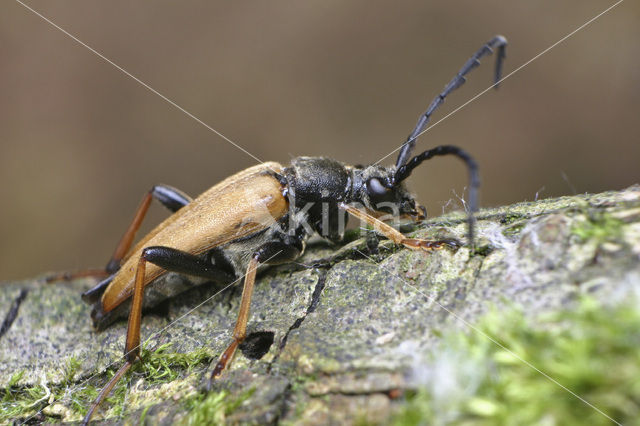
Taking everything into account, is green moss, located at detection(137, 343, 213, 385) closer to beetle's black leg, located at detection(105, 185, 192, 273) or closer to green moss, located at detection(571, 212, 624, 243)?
beetle's black leg, located at detection(105, 185, 192, 273)

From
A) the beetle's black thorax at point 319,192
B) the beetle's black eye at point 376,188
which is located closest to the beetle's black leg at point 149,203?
the beetle's black thorax at point 319,192

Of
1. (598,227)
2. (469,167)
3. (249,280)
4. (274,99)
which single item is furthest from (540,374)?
(274,99)

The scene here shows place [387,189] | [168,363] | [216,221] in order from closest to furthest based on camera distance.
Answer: [168,363] < [216,221] < [387,189]

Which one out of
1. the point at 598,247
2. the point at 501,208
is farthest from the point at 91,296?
the point at 598,247

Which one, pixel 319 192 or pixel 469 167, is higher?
pixel 319 192

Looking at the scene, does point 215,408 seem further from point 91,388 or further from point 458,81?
point 458,81
